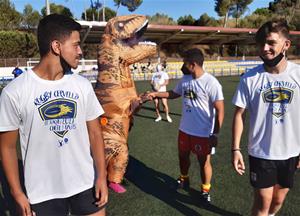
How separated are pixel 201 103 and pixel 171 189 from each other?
1.34 m

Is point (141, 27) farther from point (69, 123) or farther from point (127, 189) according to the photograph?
point (69, 123)

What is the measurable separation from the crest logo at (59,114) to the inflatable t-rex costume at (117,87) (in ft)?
6.81

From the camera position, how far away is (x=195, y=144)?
12.9ft

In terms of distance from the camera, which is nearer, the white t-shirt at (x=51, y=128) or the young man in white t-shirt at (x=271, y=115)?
the white t-shirt at (x=51, y=128)

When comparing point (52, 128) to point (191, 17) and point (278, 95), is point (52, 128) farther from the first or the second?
point (191, 17)

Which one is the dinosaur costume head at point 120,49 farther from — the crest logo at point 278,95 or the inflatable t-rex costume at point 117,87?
the crest logo at point 278,95

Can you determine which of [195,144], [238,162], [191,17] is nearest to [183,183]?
[195,144]

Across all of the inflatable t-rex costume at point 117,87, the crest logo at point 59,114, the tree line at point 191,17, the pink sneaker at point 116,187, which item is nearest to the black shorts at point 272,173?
the crest logo at point 59,114

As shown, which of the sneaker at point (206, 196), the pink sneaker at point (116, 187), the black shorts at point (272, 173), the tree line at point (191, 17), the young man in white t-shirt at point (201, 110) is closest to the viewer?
the black shorts at point (272, 173)

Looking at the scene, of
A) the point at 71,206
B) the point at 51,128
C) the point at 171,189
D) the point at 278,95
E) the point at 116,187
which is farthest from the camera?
the point at 171,189

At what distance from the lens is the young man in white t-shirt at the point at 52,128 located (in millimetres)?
1972

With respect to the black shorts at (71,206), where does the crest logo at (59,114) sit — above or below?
above

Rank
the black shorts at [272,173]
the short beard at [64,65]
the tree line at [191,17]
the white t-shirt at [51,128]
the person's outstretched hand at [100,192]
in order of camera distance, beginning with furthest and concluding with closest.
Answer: the tree line at [191,17]
the black shorts at [272,173]
the person's outstretched hand at [100,192]
the short beard at [64,65]
the white t-shirt at [51,128]

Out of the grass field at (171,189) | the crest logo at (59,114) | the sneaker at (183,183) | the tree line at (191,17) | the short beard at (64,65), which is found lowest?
the grass field at (171,189)
